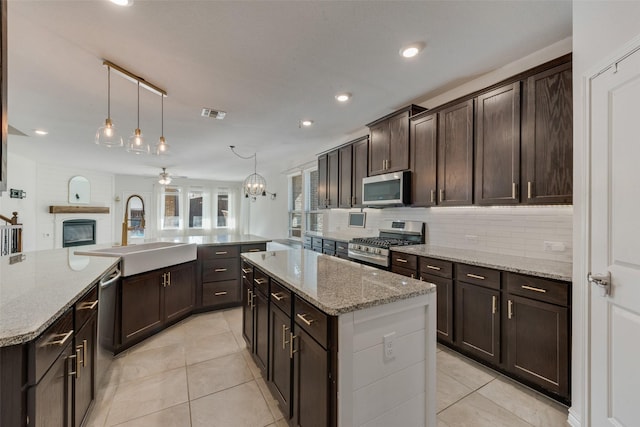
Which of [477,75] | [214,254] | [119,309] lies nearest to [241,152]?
[214,254]

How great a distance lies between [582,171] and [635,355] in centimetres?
98

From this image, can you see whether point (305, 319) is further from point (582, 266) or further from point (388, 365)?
point (582, 266)

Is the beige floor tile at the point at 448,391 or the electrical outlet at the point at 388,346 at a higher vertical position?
the electrical outlet at the point at 388,346

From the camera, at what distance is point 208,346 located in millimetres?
2641

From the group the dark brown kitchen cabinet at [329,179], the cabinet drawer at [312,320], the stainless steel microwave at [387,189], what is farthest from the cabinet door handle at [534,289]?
the dark brown kitchen cabinet at [329,179]

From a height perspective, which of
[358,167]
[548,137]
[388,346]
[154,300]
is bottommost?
[154,300]

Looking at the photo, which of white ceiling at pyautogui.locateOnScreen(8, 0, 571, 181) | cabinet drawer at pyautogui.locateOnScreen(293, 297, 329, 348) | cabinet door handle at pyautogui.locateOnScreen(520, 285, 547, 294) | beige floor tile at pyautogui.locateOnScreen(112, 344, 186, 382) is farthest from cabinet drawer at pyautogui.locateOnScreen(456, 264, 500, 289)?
beige floor tile at pyautogui.locateOnScreen(112, 344, 186, 382)

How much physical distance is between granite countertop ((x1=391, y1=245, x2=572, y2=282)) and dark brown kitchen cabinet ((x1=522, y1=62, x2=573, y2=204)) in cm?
50

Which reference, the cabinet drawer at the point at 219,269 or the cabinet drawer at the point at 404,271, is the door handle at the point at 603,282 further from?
the cabinet drawer at the point at 219,269

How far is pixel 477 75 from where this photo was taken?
2.58 metres

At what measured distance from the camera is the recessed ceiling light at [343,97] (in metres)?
2.89

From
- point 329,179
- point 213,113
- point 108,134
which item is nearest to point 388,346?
point 108,134

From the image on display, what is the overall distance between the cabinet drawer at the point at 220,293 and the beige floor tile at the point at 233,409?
172 cm

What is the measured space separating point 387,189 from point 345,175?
42.4 inches
